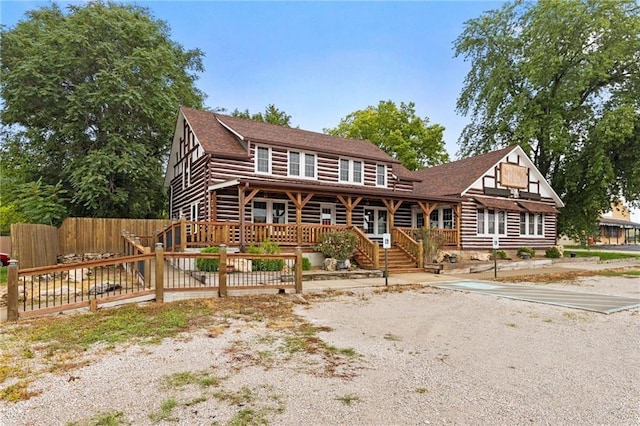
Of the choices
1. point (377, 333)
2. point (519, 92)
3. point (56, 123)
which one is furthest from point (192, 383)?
point (519, 92)

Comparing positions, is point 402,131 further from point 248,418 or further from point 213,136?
point 248,418

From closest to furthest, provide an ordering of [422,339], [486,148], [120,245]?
[422,339] < [120,245] < [486,148]

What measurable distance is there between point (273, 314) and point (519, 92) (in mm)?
30569

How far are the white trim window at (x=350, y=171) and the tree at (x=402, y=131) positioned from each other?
1818cm

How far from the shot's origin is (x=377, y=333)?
6.46 metres

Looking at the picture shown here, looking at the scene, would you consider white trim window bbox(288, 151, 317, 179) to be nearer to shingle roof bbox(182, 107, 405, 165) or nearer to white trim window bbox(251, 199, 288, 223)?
shingle roof bbox(182, 107, 405, 165)

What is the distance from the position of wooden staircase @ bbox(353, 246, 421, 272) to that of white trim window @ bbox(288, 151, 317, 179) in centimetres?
534

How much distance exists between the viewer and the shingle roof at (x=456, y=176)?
22.1 meters

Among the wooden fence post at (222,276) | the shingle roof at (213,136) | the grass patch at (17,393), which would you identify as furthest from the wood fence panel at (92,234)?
the grass patch at (17,393)

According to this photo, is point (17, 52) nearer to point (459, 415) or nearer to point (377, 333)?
point (377, 333)

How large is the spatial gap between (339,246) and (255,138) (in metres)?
6.62

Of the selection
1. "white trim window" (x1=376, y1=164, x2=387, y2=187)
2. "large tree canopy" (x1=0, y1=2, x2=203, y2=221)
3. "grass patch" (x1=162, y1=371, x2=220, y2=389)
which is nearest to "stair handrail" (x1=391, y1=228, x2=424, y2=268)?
"white trim window" (x1=376, y1=164, x2=387, y2=187)

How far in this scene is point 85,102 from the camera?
20141mm

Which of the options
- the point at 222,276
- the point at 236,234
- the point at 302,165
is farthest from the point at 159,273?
the point at 302,165
